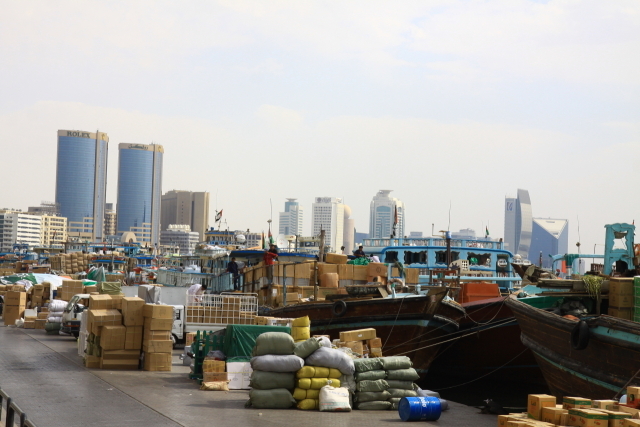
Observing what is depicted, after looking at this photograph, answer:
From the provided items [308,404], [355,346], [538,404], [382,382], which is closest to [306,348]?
[308,404]

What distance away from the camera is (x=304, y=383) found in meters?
14.8

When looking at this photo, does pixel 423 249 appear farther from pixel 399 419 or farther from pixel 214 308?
pixel 399 419

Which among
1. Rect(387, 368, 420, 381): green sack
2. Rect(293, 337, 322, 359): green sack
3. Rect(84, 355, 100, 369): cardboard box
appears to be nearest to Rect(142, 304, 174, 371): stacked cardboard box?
Rect(84, 355, 100, 369): cardboard box

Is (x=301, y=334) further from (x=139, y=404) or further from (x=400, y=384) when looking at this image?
(x=139, y=404)

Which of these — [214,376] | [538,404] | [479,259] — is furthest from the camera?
[479,259]

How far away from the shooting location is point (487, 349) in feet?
78.3

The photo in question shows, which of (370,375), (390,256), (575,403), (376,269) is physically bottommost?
(370,375)

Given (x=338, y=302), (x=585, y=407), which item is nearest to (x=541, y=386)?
(x=338, y=302)

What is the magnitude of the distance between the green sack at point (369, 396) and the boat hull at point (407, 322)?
21.3ft

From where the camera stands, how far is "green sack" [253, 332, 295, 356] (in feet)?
49.0

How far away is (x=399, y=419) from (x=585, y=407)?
414 cm

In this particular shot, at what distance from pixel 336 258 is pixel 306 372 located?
15.2 m

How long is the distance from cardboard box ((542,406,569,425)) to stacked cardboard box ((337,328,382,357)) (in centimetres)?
621

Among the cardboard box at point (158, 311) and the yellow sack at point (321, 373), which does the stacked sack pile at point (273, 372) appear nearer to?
the yellow sack at point (321, 373)
